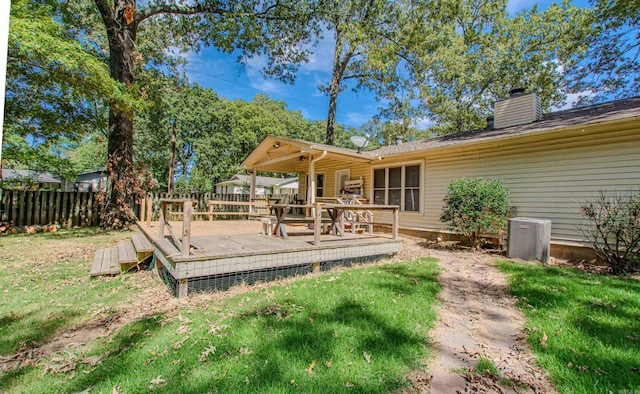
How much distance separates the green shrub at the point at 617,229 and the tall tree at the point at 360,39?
10009mm

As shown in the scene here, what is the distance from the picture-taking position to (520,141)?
688 cm

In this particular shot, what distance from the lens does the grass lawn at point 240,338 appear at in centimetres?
203

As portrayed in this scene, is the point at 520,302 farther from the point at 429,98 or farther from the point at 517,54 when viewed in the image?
the point at 517,54

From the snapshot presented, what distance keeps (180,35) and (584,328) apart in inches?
633

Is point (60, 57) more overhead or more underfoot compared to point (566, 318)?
more overhead

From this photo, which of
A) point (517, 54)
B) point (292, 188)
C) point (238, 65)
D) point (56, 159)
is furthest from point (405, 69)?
point (56, 159)

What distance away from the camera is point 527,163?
6812 millimetres

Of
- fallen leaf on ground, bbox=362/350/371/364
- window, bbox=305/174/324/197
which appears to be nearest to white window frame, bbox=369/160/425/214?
window, bbox=305/174/324/197

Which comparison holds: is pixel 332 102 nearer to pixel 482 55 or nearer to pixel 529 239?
pixel 482 55

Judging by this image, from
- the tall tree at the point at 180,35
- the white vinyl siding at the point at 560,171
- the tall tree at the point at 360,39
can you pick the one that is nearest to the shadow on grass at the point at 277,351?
the white vinyl siding at the point at 560,171

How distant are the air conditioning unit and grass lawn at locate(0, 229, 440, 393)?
3.13 meters

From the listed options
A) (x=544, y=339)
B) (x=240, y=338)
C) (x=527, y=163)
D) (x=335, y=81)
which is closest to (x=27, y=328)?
(x=240, y=338)

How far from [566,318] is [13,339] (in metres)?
Answer: 5.53

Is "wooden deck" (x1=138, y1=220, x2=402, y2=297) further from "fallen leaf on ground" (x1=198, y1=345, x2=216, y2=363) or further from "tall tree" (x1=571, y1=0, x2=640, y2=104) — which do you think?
"tall tree" (x1=571, y1=0, x2=640, y2=104)
